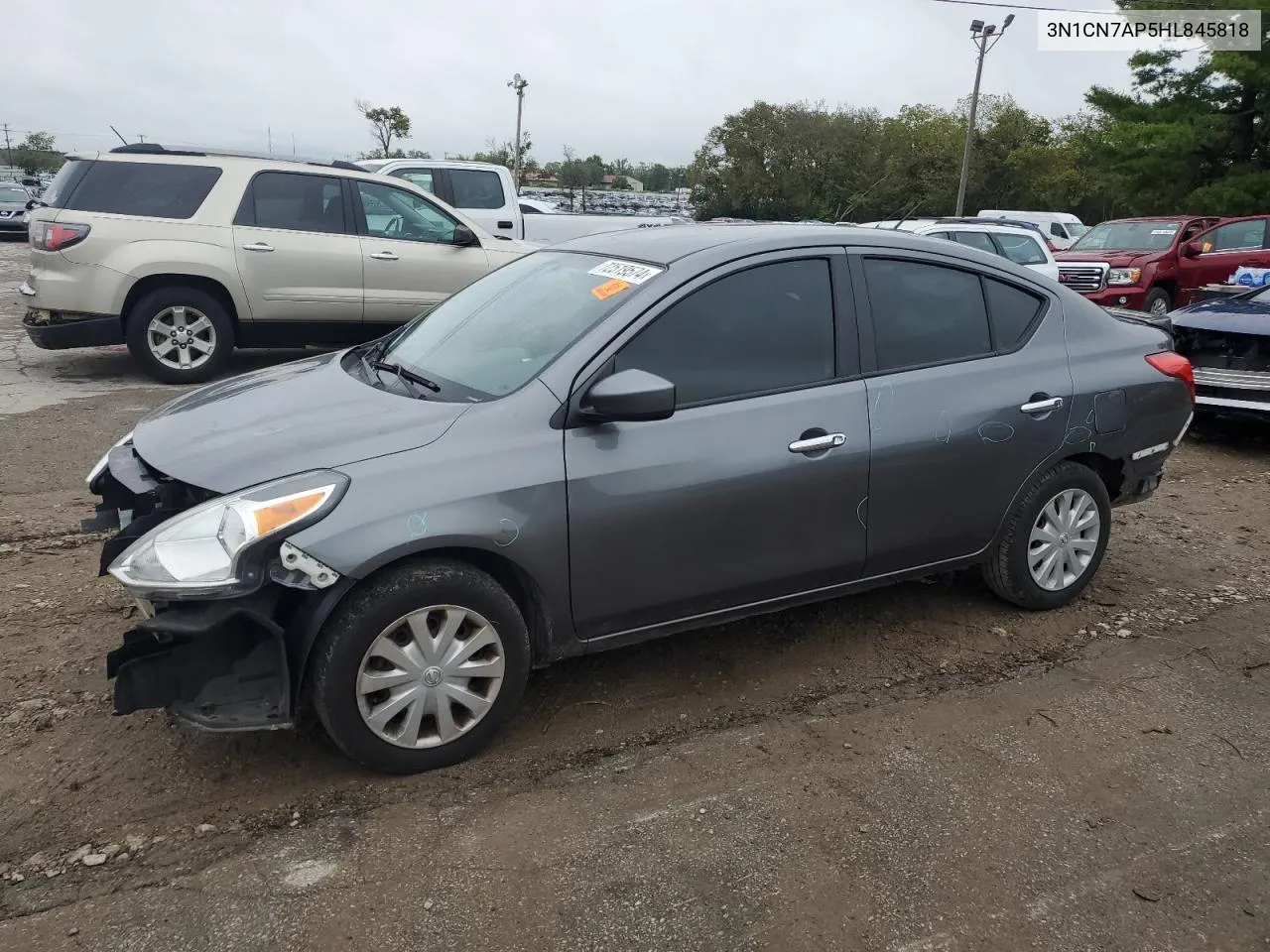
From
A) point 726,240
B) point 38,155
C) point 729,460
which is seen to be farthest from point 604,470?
point 38,155

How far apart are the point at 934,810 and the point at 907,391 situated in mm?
1553

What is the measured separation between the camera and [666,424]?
11.2ft

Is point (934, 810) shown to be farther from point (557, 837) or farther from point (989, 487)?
point (989, 487)

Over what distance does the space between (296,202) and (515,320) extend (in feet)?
19.1

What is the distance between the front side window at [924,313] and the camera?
395 centimetres

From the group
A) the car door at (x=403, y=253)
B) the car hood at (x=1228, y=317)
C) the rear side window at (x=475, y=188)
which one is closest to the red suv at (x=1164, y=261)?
the car hood at (x=1228, y=317)

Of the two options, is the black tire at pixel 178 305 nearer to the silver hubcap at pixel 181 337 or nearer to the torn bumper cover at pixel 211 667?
the silver hubcap at pixel 181 337

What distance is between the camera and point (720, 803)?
10.3 feet

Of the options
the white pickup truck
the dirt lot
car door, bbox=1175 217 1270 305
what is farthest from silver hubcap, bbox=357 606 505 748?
car door, bbox=1175 217 1270 305

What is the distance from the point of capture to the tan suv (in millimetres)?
8156

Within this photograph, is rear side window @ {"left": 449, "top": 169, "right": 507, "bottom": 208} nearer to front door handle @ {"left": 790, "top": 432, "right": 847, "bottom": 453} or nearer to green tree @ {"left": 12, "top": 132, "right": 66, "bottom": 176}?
front door handle @ {"left": 790, "top": 432, "right": 847, "bottom": 453}

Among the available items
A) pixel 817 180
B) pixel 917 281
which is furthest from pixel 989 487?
pixel 817 180

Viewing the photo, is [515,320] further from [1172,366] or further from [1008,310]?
[1172,366]

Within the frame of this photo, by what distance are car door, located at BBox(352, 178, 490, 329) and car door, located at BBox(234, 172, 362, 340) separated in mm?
131
